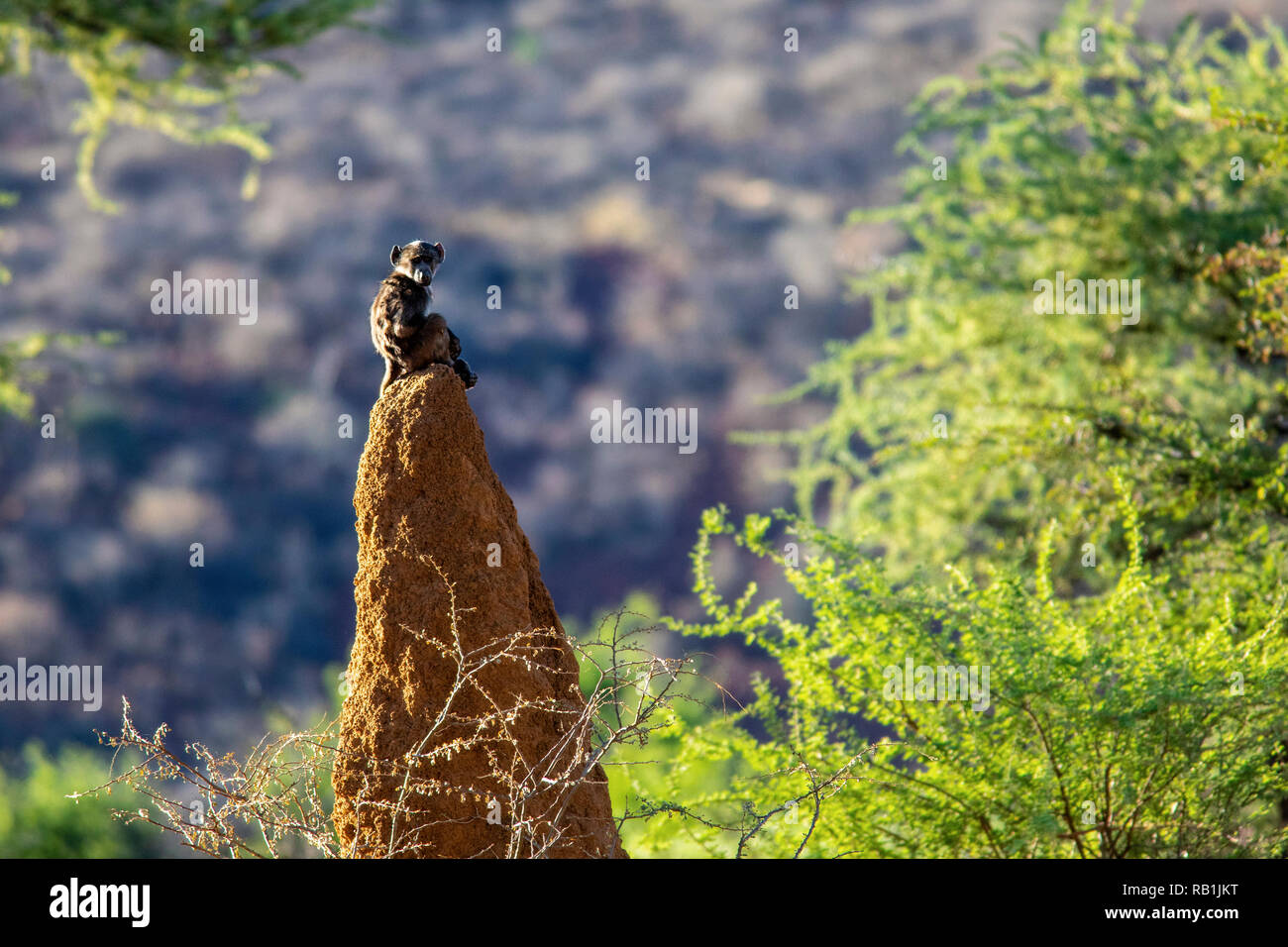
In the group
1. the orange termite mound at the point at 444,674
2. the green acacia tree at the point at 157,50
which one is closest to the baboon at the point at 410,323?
the orange termite mound at the point at 444,674

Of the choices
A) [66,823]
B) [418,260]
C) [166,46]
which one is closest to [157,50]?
[166,46]

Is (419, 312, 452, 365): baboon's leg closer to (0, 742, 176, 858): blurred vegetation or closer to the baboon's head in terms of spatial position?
the baboon's head

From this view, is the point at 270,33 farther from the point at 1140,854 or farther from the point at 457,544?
the point at 1140,854

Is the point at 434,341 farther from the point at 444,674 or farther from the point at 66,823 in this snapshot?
the point at 66,823

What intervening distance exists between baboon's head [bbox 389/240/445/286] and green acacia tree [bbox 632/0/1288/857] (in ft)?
4.67

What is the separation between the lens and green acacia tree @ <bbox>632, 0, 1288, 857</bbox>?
4.18 m

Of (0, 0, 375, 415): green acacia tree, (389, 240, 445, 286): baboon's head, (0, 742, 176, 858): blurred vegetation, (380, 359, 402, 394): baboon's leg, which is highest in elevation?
(0, 0, 375, 415): green acacia tree

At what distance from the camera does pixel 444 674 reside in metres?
3.34

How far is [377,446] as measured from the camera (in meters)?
3.44

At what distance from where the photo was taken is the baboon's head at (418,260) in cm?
358

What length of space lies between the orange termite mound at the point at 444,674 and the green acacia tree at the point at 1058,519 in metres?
0.53

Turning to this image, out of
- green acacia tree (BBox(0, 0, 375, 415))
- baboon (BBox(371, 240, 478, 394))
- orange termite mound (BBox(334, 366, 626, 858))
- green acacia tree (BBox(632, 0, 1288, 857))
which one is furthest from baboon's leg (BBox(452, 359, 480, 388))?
green acacia tree (BBox(0, 0, 375, 415))

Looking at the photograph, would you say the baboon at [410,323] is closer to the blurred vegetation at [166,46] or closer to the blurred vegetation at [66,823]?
the blurred vegetation at [166,46]

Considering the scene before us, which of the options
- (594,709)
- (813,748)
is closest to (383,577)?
(594,709)
